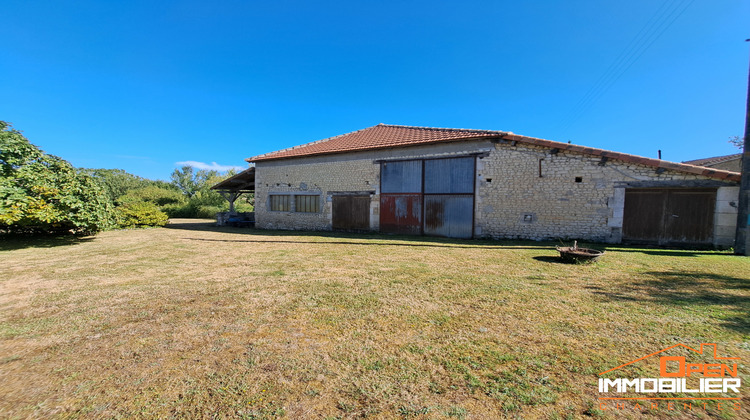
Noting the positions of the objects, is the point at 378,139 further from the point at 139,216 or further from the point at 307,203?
the point at 139,216

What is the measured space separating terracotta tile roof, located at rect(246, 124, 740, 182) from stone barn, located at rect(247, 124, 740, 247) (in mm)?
47

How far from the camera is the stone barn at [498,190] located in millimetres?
8672

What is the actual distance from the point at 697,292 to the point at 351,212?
11790 mm

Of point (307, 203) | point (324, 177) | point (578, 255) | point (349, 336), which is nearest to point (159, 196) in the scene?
point (307, 203)

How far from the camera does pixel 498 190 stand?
35.5 ft

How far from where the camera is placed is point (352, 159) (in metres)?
14.0

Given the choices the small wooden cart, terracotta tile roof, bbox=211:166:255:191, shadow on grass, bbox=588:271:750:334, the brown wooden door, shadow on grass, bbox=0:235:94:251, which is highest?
terracotta tile roof, bbox=211:166:255:191

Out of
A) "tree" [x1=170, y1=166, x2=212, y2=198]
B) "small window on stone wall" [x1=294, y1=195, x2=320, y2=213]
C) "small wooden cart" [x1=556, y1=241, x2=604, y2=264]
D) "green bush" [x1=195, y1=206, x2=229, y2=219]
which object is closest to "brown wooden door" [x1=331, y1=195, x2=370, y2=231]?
"small window on stone wall" [x1=294, y1=195, x2=320, y2=213]

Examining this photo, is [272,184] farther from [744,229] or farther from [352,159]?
[744,229]

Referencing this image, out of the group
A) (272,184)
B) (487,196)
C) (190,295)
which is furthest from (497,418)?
(272,184)

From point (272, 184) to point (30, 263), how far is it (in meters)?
10.7

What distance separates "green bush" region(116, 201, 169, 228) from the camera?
1458 cm

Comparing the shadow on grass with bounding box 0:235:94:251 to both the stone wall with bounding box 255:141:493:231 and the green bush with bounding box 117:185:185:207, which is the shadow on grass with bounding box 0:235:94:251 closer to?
the stone wall with bounding box 255:141:493:231

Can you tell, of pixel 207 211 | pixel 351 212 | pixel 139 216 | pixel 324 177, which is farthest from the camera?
pixel 207 211
